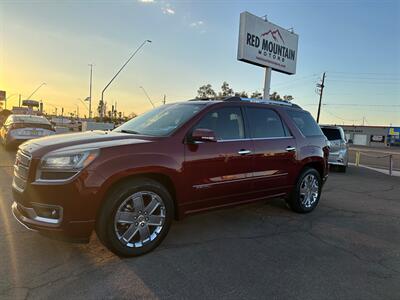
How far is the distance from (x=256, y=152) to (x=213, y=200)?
0.99m

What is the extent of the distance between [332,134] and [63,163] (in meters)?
11.4

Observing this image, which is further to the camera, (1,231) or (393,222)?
(393,222)

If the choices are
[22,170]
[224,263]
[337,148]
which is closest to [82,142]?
[22,170]

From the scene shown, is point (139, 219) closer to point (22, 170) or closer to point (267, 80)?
point (22, 170)

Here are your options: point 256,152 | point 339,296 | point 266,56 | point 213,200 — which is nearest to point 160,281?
point 213,200

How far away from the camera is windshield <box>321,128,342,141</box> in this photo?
12.4m

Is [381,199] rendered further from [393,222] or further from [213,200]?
[213,200]

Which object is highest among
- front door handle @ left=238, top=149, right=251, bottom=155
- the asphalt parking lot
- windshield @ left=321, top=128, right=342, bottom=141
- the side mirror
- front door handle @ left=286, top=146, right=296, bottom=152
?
windshield @ left=321, top=128, right=342, bottom=141

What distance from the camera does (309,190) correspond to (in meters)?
5.77

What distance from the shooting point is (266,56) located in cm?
1673

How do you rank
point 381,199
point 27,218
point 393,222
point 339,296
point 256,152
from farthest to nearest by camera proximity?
point 381,199 → point 393,222 → point 256,152 → point 27,218 → point 339,296

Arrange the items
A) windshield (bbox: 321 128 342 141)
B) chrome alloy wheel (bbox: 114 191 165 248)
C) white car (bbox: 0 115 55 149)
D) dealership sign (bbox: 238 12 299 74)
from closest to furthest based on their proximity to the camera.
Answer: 1. chrome alloy wheel (bbox: 114 191 165 248)
2. white car (bbox: 0 115 55 149)
3. windshield (bbox: 321 128 342 141)
4. dealership sign (bbox: 238 12 299 74)

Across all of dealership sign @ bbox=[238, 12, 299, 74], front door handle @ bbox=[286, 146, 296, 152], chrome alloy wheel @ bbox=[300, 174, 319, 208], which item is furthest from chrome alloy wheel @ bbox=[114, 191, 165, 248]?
dealership sign @ bbox=[238, 12, 299, 74]

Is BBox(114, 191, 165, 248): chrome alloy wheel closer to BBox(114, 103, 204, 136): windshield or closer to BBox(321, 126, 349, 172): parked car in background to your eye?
BBox(114, 103, 204, 136): windshield
